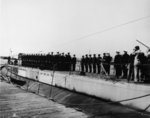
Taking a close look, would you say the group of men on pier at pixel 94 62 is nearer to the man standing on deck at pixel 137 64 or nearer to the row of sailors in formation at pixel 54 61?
the row of sailors in formation at pixel 54 61

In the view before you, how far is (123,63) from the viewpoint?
1359 centimetres

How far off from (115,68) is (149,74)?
417cm

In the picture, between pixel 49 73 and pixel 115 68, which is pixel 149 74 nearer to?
pixel 115 68

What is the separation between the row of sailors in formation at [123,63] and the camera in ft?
36.6

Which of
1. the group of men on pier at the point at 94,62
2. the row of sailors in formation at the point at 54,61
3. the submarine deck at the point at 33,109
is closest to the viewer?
the submarine deck at the point at 33,109

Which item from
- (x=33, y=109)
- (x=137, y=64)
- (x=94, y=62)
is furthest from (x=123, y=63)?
(x=33, y=109)

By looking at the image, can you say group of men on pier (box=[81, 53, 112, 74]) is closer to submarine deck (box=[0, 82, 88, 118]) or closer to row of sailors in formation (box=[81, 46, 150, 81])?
row of sailors in formation (box=[81, 46, 150, 81])

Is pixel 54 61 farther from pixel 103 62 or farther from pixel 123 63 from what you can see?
pixel 123 63

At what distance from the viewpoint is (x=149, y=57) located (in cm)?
1130

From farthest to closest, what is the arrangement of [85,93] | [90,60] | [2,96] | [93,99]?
1. [90,60]
2. [85,93]
3. [93,99]
4. [2,96]

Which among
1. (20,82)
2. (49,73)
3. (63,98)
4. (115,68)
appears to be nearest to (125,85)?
(115,68)

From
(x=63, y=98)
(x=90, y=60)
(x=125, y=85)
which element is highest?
(x=90, y=60)

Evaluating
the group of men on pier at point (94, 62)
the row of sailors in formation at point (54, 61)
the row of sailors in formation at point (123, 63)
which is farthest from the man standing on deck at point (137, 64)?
the row of sailors in formation at point (54, 61)

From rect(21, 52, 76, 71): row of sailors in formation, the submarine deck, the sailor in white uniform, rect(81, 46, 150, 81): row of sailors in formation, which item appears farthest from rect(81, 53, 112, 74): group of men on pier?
the submarine deck
